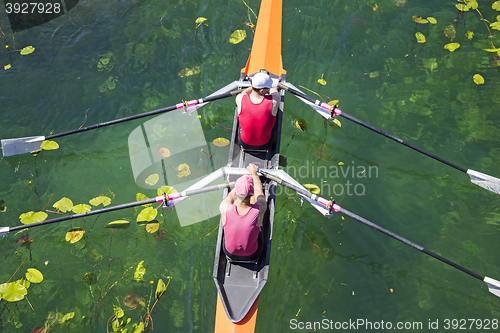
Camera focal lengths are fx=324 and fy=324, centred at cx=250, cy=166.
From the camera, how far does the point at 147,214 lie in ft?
16.1

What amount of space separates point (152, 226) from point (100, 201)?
973 mm

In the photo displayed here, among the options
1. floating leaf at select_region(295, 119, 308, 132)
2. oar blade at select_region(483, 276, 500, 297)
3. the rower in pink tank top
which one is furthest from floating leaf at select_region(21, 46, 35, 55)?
oar blade at select_region(483, 276, 500, 297)

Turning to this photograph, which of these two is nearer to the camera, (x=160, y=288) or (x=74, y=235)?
(x=160, y=288)

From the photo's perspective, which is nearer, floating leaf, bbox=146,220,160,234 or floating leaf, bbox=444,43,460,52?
floating leaf, bbox=146,220,160,234

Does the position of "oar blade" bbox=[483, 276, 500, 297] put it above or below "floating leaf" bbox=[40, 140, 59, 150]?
below

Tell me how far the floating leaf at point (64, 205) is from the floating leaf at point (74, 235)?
379 mm

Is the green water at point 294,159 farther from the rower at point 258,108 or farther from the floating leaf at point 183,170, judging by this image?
the rower at point 258,108

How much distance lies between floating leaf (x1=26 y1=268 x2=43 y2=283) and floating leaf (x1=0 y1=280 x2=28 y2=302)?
11 centimetres

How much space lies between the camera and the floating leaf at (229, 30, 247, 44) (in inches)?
255

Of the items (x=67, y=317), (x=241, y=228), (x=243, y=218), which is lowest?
(x=67, y=317)

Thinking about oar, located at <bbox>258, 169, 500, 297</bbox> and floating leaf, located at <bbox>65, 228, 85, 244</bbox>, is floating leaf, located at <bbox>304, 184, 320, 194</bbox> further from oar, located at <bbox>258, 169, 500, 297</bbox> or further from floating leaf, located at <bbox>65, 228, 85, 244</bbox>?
floating leaf, located at <bbox>65, 228, 85, 244</bbox>

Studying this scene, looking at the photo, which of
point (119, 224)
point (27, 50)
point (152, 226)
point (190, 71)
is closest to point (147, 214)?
point (152, 226)

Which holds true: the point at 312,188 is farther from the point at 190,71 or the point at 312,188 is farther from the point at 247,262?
the point at 190,71

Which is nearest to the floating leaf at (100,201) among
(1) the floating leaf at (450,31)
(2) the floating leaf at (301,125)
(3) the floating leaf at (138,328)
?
(3) the floating leaf at (138,328)
